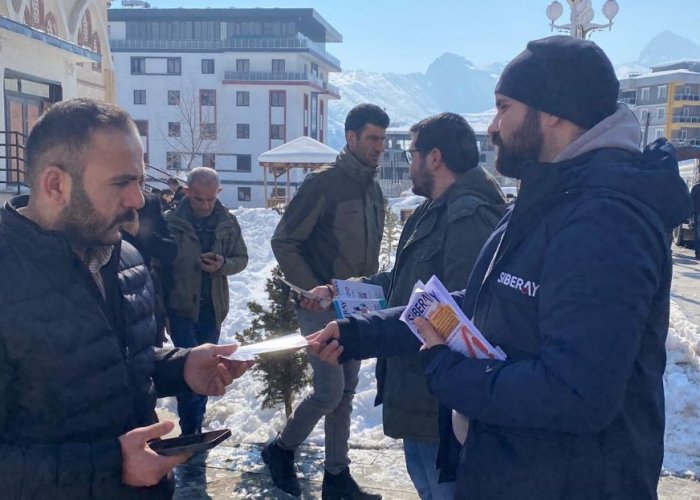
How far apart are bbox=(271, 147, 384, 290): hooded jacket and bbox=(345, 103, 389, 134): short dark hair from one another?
188 mm

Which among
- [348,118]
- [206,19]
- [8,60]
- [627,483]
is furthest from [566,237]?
[206,19]

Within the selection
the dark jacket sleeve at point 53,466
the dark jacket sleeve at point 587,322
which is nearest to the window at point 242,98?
the dark jacket sleeve at point 53,466

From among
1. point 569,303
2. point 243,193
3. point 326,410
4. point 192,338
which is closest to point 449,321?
point 569,303

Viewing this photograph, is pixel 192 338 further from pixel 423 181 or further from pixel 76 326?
pixel 76 326

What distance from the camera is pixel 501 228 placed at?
2.42 metres

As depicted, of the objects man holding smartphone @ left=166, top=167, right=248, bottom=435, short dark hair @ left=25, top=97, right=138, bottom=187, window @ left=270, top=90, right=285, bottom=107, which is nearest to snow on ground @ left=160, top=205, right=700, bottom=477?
man holding smartphone @ left=166, top=167, right=248, bottom=435

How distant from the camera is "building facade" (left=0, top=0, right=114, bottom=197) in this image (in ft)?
45.0

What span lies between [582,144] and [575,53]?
29 cm

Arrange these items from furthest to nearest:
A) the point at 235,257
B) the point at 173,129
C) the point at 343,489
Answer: the point at 173,129, the point at 235,257, the point at 343,489

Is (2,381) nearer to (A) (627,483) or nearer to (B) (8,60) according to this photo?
(A) (627,483)

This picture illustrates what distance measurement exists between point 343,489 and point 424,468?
1185 millimetres

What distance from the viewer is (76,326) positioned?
6.47ft

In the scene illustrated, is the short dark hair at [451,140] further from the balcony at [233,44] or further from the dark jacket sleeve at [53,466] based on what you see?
the balcony at [233,44]

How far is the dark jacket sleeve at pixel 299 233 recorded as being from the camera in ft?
14.9
